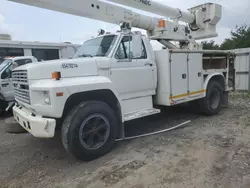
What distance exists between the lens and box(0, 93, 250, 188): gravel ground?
2.89 meters

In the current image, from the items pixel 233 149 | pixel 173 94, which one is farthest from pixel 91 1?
pixel 233 149

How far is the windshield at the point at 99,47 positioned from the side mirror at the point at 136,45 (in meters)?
0.42

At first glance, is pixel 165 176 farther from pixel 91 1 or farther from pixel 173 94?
pixel 91 1

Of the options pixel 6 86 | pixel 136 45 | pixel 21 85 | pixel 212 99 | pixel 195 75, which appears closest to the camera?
pixel 21 85

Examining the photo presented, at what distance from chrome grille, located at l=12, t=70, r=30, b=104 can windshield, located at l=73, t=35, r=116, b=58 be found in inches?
48.9

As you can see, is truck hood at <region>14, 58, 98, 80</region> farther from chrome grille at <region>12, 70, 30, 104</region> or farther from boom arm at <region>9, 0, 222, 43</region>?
boom arm at <region>9, 0, 222, 43</region>

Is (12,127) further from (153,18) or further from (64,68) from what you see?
(153,18)

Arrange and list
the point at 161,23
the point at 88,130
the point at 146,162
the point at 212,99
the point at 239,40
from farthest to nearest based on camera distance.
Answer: the point at 239,40, the point at 212,99, the point at 161,23, the point at 88,130, the point at 146,162

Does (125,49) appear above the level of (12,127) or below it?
above

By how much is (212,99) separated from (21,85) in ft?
16.9

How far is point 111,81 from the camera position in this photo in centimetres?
392

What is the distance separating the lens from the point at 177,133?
4.80 metres

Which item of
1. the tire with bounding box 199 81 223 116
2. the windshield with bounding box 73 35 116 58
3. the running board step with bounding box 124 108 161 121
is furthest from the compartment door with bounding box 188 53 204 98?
the windshield with bounding box 73 35 116 58

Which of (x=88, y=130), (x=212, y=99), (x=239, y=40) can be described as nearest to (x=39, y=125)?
(x=88, y=130)
